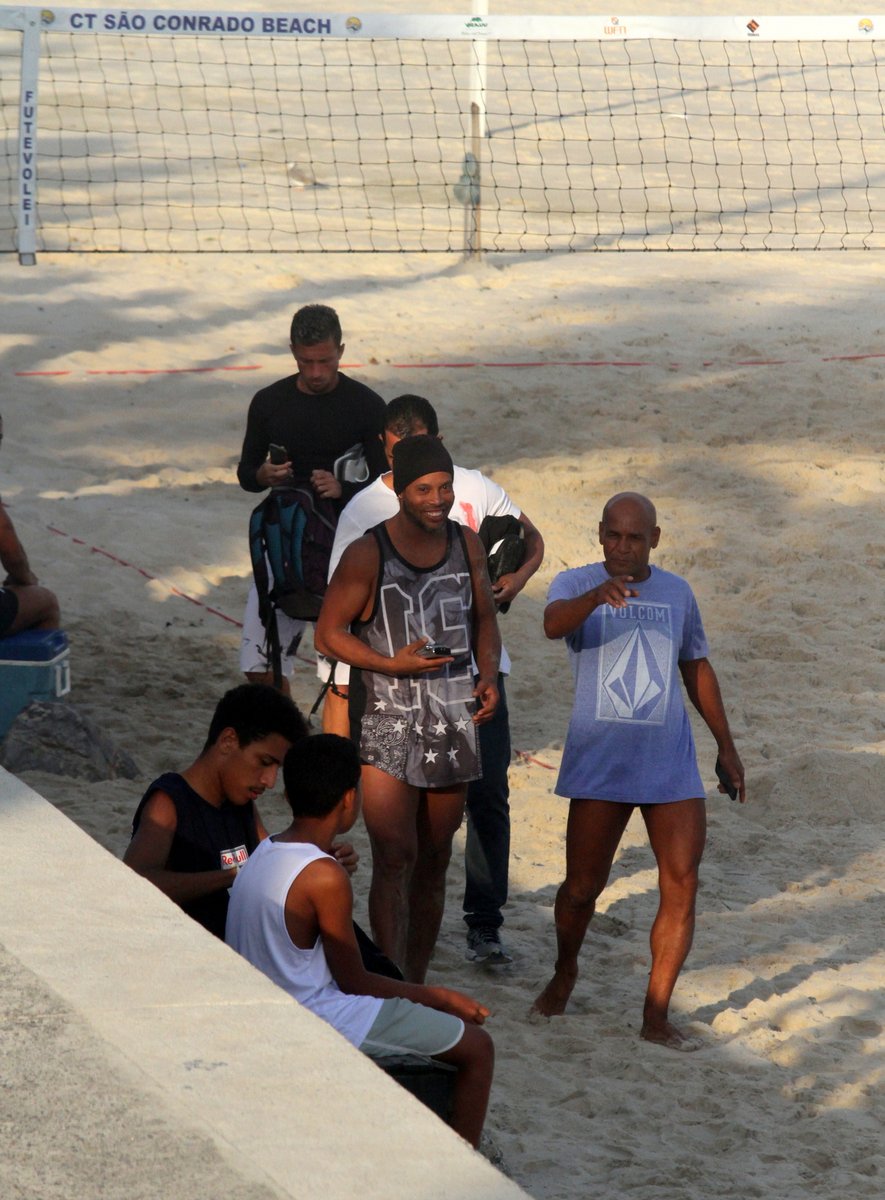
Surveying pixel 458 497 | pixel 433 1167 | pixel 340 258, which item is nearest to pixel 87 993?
pixel 433 1167

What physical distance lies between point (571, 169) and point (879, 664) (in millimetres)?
10141

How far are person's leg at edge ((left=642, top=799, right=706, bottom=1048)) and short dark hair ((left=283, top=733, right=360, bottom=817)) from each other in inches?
40.4

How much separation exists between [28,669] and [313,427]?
1.45m

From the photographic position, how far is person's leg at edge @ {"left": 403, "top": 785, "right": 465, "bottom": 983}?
14.4 feet

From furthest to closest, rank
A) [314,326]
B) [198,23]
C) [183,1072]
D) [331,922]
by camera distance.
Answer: [198,23] < [314,326] < [331,922] < [183,1072]

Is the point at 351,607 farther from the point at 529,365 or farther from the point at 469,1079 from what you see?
the point at 529,365

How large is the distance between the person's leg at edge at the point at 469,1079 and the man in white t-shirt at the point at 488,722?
1.41 m

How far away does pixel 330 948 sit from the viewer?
3.54 m

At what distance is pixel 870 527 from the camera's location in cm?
884

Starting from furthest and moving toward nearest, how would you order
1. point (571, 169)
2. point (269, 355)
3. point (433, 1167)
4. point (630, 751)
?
point (571, 169) < point (269, 355) < point (630, 751) < point (433, 1167)

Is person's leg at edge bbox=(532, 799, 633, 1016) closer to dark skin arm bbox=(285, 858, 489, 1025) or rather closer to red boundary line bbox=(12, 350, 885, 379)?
dark skin arm bbox=(285, 858, 489, 1025)

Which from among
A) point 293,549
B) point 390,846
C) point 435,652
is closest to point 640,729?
point 435,652

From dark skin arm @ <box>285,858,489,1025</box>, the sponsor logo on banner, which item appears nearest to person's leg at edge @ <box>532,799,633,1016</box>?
dark skin arm @ <box>285,858,489,1025</box>

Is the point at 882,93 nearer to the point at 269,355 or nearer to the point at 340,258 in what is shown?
the point at 340,258
